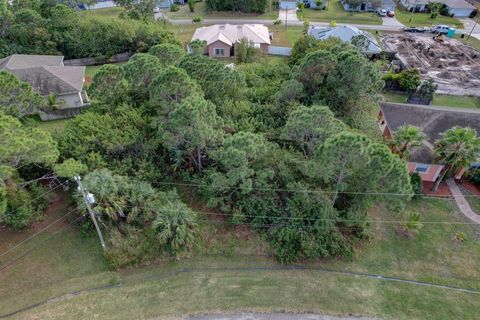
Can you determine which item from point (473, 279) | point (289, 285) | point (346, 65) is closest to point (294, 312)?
point (289, 285)

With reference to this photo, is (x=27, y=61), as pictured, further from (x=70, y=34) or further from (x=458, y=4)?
(x=458, y=4)

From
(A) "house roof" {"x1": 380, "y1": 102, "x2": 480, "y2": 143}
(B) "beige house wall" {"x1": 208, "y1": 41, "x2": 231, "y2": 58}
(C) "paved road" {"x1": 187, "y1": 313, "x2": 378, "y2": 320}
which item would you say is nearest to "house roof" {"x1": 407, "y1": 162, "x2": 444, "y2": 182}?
(A) "house roof" {"x1": 380, "y1": 102, "x2": 480, "y2": 143}

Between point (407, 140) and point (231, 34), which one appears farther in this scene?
point (231, 34)

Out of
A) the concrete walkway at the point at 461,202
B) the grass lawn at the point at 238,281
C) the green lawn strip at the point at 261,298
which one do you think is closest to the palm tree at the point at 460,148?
the concrete walkway at the point at 461,202

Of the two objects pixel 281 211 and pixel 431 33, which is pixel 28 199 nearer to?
pixel 281 211

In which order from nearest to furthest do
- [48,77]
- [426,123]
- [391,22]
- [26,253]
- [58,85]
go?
1. [26,253]
2. [426,123]
3. [58,85]
4. [48,77]
5. [391,22]

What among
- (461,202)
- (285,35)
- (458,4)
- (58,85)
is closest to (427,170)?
(461,202)
